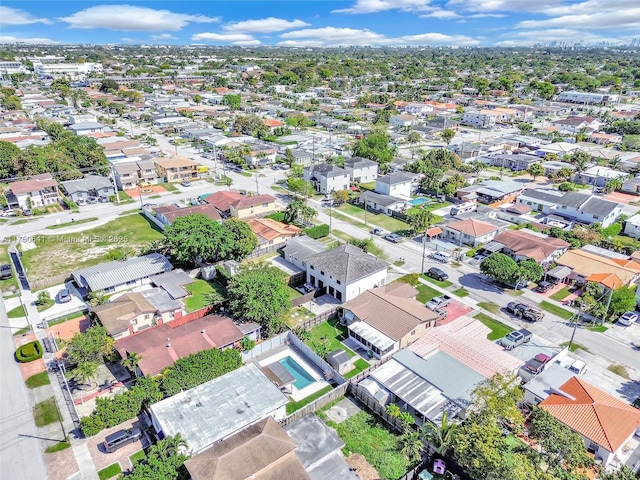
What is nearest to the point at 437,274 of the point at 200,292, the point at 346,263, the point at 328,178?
the point at 346,263

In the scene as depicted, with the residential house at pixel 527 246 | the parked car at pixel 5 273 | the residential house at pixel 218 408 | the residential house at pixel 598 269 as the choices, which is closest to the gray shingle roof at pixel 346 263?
the residential house at pixel 218 408

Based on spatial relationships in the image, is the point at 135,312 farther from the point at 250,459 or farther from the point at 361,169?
the point at 361,169

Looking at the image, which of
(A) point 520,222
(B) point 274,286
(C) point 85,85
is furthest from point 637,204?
(C) point 85,85

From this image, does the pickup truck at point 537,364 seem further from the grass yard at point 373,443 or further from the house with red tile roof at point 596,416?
the grass yard at point 373,443

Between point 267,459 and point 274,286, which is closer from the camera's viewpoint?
point 267,459

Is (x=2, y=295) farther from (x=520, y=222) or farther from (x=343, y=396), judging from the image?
(x=520, y=222)

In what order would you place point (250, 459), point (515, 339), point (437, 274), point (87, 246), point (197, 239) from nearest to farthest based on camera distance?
point (250, 459)
point (515, 339)
point (197, 239)
point (437, 274)
point (87, 246)
